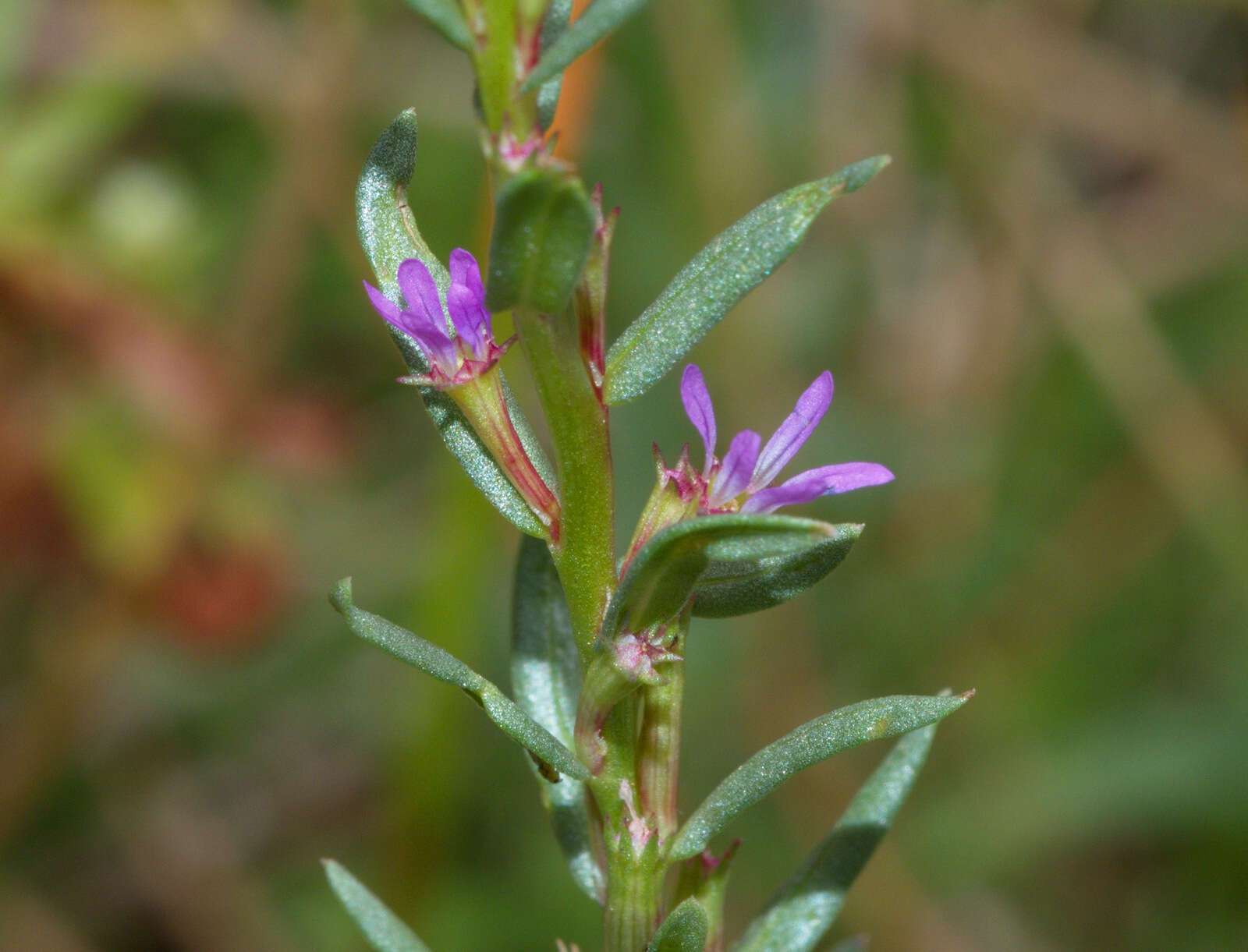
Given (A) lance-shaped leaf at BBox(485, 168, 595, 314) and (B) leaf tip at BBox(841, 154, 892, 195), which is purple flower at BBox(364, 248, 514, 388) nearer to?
(A) lance-shaped leaf at BBox(485, 168, 595, 314)

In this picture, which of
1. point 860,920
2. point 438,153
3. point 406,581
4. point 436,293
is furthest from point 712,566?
point 438,153

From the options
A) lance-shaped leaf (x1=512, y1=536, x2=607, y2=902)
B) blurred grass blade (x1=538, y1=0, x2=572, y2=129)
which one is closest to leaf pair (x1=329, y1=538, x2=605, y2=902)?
lance-shaped leaf (x1=512, y1=536, x2=607, y2=902)

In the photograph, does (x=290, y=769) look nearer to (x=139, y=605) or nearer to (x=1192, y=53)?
(x=139, y=605)

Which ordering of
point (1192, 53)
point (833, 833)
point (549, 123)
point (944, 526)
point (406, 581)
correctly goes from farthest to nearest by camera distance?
point (1192, 53), point (944, 526), point (406, 581), point (833, 833), point (549, 123)

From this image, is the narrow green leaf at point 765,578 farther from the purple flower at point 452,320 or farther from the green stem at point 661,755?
the purple flower at point 452,320

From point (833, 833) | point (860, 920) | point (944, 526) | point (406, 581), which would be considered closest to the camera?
point (833, 833)

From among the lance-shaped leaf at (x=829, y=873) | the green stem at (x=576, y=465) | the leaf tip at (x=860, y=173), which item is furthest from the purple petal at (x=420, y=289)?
the lance-shaped leaf at (x=829, y=873)

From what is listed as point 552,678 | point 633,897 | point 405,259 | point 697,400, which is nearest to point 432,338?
point 405,259

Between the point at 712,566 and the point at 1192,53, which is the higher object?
the point at 1192,53
